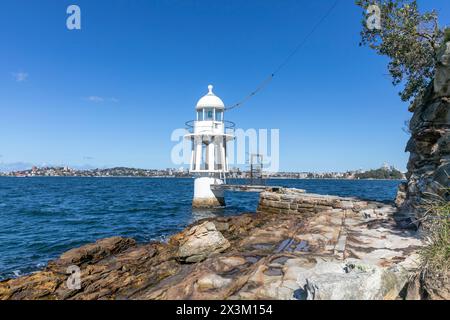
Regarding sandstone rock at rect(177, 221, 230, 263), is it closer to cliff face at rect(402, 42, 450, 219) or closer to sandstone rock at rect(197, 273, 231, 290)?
sandstone rock at rect(197, 273, 231, 290)

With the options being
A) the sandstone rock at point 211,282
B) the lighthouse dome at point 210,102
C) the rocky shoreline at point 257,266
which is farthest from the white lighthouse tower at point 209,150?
the sandstone rock at point 211,282

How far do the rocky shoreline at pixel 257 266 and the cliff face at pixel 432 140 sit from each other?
145 centimetres

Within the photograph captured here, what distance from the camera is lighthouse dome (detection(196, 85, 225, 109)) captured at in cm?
2692

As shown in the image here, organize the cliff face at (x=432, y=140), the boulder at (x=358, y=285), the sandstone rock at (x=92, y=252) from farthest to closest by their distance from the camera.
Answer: the sandstone rock at (x=92, y=252)
the cliff face at (x=432, y=140)
the boulder at (x=358, y=285)

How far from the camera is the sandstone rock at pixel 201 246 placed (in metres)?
9.80

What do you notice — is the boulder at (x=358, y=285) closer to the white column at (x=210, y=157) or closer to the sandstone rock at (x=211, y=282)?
the sandstone rock at (x=211, y=282)

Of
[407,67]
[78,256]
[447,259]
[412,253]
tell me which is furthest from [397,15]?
[78,256]

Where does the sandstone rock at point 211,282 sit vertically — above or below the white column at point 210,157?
below

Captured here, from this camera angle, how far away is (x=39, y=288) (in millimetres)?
8625

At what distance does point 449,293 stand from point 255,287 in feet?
9.24

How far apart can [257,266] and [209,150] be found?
21908mm

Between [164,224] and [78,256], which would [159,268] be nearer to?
[78,256]

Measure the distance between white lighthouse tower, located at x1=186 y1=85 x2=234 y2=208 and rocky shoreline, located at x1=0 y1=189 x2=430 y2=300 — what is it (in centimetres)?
1238

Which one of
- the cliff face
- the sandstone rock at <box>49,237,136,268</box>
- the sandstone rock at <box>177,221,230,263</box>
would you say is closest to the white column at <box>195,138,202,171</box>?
the sandstone rock at <box>49,237,136,268</box>
